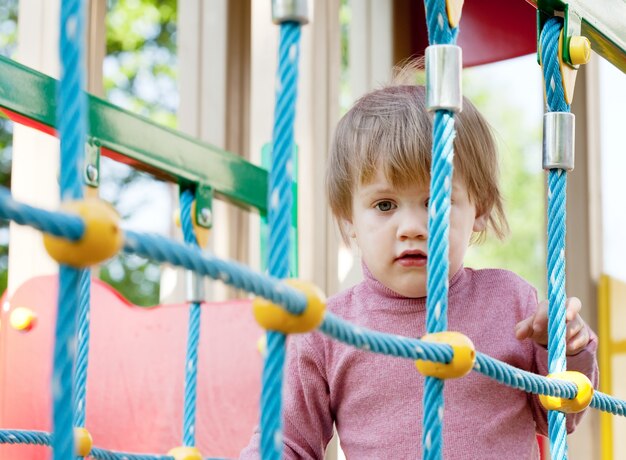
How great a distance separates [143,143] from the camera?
1200 millimetres

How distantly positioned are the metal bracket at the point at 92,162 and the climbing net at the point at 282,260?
30 centimetres

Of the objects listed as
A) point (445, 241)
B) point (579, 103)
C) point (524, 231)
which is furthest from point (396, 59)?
point (524, 231)

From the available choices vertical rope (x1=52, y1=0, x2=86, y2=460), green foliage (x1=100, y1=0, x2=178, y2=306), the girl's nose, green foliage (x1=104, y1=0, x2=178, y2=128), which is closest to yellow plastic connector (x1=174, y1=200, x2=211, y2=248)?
the girl's nose

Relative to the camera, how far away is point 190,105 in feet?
6.72

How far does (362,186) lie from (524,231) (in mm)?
7091

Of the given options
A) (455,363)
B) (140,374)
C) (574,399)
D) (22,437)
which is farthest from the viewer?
(140,374)

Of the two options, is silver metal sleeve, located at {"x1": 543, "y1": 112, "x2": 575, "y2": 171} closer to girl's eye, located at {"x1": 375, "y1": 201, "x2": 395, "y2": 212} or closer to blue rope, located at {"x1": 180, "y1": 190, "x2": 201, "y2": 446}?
girl's eye, located at {"x1": 375, "y1": 201, "x2": 395, "y2": 212}

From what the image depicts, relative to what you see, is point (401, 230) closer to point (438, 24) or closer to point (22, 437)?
point (438, 24)

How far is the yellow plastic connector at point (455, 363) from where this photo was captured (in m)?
0.71

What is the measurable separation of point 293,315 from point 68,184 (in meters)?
0.16

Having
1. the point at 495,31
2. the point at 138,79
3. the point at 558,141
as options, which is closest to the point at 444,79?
the point at 558,141

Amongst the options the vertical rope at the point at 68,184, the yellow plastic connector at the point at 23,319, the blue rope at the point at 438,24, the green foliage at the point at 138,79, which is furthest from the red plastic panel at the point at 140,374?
the green foliage at the point at 138,79

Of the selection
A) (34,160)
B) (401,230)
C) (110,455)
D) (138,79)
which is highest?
(138,79)

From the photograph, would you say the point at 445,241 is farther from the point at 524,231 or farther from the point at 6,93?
the point at 524,231
